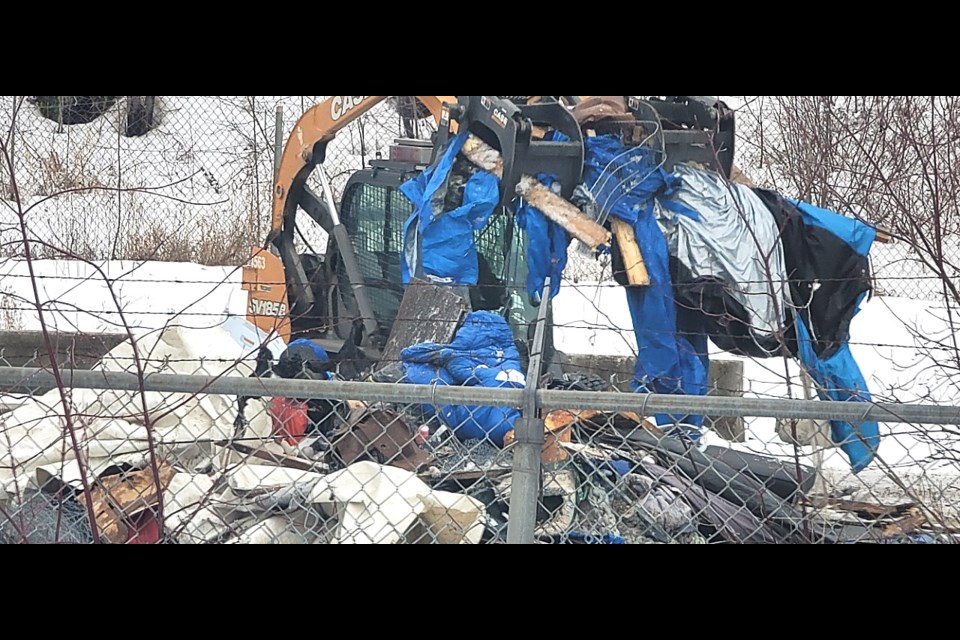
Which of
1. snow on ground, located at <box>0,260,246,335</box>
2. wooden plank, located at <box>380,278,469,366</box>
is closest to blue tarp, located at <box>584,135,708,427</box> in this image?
wooden plank, located at <box>380,278,469,366</box>

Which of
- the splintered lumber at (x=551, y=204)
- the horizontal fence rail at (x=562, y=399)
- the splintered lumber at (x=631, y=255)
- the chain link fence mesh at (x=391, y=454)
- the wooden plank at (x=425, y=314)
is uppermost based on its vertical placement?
the splintered lumber at (x=551, y=204)

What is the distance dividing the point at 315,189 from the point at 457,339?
2677mm

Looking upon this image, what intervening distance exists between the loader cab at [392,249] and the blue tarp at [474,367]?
0.91 metres

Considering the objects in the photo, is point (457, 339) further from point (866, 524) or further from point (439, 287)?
point (866, 524)

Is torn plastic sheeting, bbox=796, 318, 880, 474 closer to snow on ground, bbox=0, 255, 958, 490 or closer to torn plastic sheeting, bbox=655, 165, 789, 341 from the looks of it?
torn plastic sheeting, bbox=655, 165, 789, 341

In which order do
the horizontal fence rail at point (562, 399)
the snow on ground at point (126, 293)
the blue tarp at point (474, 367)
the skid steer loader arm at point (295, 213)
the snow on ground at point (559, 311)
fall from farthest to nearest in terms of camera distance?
1. the snow on ground at point (126, 293)
2. the snow on ground at point (559, 311)
3. the skid steer loader arm at point (295, 213)
4. the blue tarp at point (474, 367)
5. the horizontal fence rail at point (562, 399)

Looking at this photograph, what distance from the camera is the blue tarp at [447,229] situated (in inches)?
236

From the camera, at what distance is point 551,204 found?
6105 millimetres

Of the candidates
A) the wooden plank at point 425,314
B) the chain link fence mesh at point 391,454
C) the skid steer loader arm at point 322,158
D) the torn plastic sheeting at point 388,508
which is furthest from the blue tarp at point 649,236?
the torn plastic sheeting at point 388,508

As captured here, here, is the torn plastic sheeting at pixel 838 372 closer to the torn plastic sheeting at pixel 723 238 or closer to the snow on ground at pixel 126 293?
the torn plastic sheeting at pixel 723 238

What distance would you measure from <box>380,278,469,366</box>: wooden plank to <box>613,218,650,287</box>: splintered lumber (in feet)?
3.61

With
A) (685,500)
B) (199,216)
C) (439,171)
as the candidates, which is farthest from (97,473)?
(199,216)

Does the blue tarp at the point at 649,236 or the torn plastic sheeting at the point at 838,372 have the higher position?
the blue tarp at the point at 649,236

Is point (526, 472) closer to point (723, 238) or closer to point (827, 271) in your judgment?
point (723, 238)
